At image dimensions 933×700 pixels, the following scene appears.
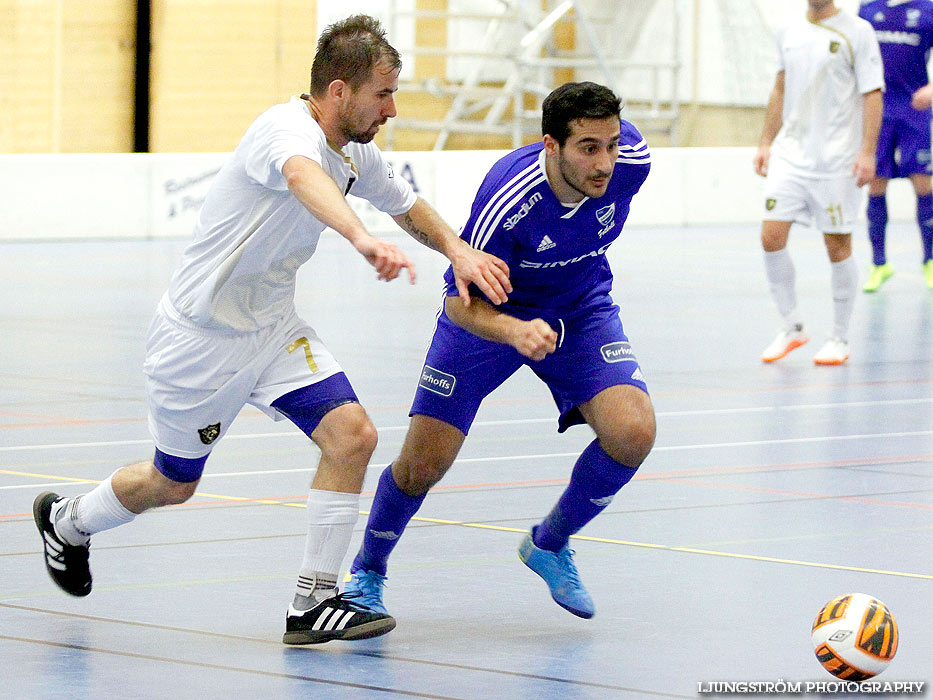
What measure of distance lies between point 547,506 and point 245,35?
17.6 m

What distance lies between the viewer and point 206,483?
6879mm

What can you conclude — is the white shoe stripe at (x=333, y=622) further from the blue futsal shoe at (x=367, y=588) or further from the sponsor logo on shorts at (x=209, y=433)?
the sponsor logo on shorts at (x=209, y=433)

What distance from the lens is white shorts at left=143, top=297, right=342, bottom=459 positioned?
4.80m

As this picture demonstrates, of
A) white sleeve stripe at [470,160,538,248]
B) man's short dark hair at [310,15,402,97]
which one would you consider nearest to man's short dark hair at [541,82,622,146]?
white sleeve stripe at [470,160,538,248]

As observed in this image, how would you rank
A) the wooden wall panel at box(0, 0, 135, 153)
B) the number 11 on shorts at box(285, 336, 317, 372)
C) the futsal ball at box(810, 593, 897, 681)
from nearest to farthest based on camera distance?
the futsal ball at box(810, 593, 897, 681)
the number 11 on shorts at box(285, 336, 317, 372)
the wooden wall panel at box(0, 0, 135, 153)

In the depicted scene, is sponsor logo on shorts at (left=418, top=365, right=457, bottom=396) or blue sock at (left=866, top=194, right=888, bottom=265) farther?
blue sock at (left=866, top=194, right=888, bottom=265)

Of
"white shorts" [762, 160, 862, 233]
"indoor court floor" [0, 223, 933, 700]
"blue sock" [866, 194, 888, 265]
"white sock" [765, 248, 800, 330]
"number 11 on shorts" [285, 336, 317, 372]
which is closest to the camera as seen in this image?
"indoor court floor" [0, 223, 933, 700]

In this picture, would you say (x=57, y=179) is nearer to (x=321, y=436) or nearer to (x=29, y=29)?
(x=29, y=29)

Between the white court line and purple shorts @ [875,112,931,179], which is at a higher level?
purple shorts @ [875,112,931,179]

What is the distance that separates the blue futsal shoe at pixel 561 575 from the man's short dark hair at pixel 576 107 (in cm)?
118

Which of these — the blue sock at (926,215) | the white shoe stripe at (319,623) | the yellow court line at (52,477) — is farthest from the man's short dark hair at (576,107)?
the blue sock at (926,215)

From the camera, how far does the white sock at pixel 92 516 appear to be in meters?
5.01

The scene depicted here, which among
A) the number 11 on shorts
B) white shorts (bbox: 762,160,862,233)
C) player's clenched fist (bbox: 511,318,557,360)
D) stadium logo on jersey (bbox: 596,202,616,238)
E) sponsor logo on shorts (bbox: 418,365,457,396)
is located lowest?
white shorts (bbox: 762,160,862,233)

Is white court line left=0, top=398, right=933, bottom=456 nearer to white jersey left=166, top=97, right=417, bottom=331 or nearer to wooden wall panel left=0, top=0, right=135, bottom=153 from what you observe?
white jersey left=166, top=97, right=417, bottom=331
